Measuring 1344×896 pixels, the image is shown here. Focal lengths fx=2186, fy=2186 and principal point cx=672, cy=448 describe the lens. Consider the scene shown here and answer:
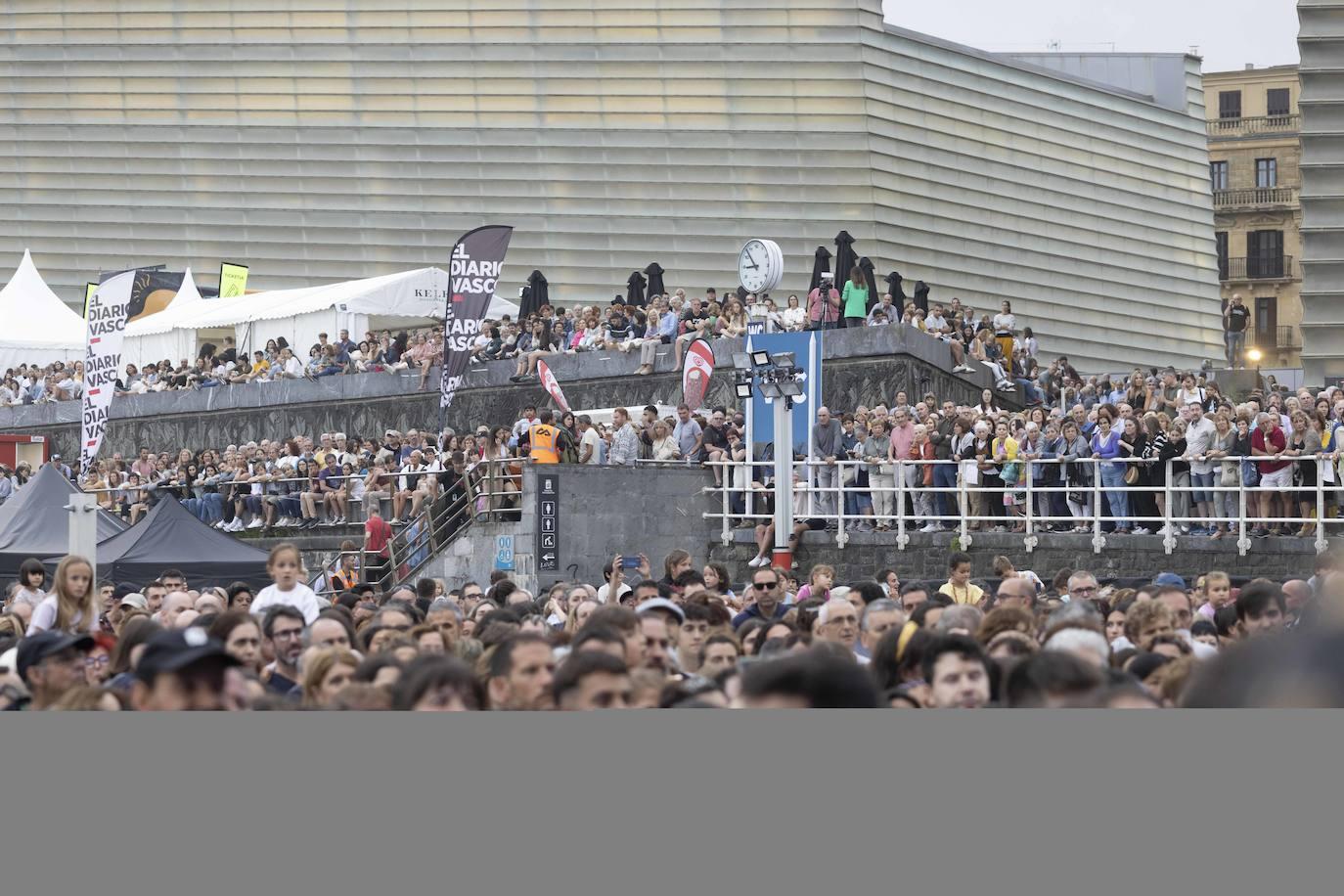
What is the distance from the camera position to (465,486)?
91.1 feet

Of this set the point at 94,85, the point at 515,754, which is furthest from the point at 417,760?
the point at 94,85

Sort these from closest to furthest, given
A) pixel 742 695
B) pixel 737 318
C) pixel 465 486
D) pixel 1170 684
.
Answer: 1. pixel 742 695
2. pixel 1170 684
3. pixel 465 486
4. pixel 737 318

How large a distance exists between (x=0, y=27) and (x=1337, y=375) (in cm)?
4027

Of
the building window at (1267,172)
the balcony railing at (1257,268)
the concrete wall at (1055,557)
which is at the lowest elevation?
the concrete wall at (1055,557)

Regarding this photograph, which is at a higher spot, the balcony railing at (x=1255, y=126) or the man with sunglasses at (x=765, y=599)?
the balcony railing at (x=1255, y=126)

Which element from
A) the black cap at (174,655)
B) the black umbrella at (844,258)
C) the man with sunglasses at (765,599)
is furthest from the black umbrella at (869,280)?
the black cap at (174,655)

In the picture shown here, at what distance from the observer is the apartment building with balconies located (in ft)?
253

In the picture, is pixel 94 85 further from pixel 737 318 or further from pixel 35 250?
pixel 737 318

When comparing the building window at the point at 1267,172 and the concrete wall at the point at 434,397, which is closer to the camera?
→ the concrete wall at the point at 434,397

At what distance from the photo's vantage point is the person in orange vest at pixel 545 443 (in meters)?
27.2

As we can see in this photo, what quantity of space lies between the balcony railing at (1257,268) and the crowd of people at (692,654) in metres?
66.9

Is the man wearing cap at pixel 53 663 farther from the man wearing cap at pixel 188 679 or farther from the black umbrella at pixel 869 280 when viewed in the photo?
the black umbrella at pixel 869 280

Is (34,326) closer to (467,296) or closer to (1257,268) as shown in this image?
(467,296)

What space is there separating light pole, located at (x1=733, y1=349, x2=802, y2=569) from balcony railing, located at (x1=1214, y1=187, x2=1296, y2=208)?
5707cm
